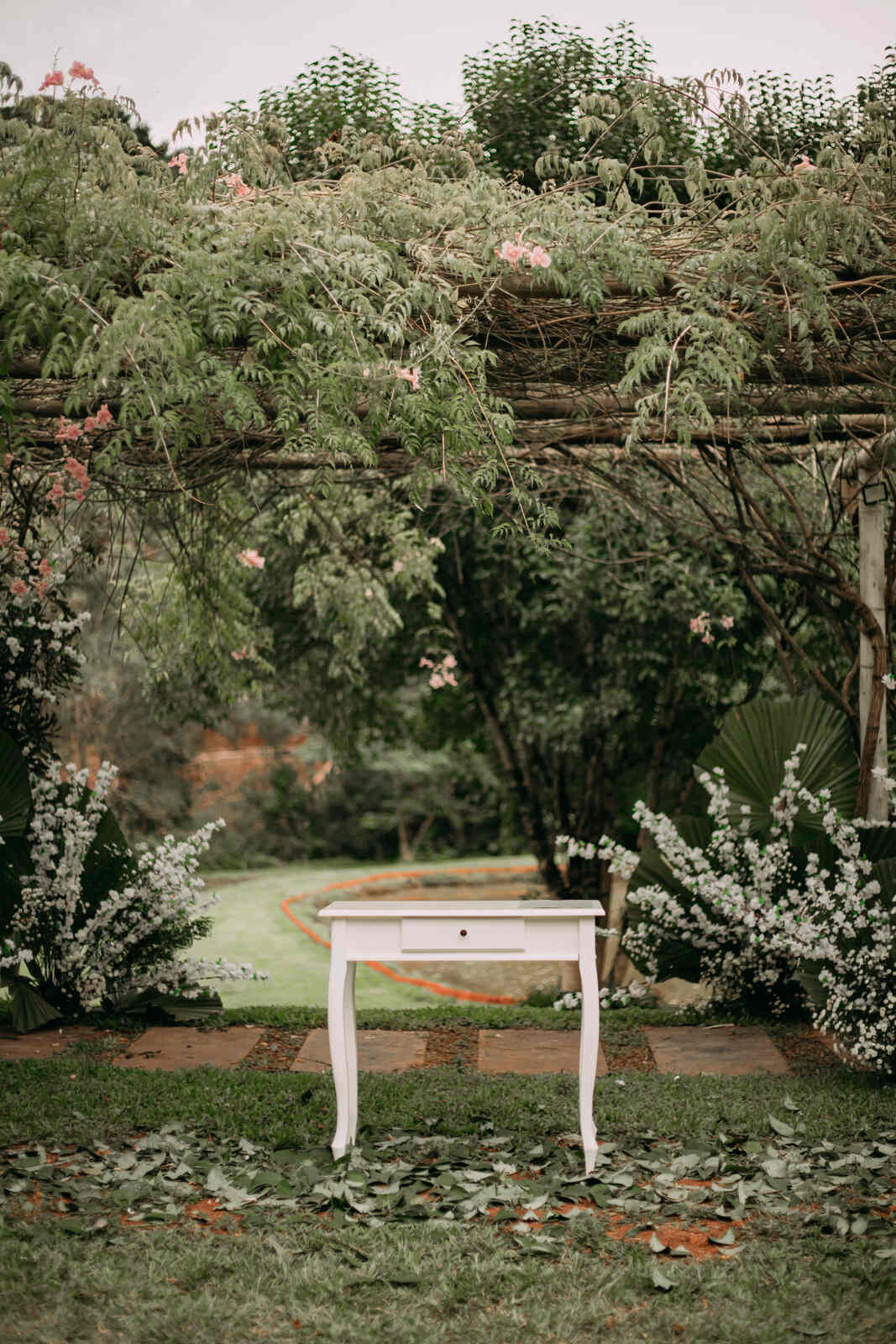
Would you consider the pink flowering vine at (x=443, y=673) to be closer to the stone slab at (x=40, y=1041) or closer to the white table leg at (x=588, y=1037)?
the stone slab at (x=40, y=1041)

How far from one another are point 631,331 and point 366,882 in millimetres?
11394

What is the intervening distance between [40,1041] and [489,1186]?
2.65 m

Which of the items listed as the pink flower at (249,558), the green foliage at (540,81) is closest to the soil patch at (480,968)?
the pink flower at (249,558)

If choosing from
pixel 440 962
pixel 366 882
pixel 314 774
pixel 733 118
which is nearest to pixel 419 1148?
pixel 733 118

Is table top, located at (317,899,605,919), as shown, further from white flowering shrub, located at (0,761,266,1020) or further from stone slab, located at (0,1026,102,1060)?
stone slab, located at (0,1026,102,1060)

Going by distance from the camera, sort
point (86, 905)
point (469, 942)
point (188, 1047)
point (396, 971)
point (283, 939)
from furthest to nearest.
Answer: point (283, 939) < point (396, 971) < point (86, 905) < point (188, 1047) < point (469, 942)

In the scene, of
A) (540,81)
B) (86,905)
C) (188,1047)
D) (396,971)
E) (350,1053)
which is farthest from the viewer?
(396,971)

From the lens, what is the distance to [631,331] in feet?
12.9

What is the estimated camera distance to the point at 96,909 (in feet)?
17.7

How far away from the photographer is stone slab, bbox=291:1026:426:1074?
4.88m

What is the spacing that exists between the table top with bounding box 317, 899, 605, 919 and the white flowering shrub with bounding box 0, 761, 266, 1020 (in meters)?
1.63

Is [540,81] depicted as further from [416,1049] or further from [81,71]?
[416,1049]

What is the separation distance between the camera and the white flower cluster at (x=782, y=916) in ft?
14.0

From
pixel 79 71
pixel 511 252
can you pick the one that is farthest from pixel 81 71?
pixel 511 252
